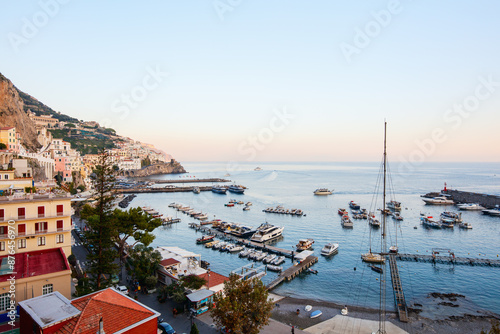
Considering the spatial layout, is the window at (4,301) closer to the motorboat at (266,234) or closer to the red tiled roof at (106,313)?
the red tiled roof at (106,313)

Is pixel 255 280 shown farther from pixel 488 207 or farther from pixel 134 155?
pixel 134 155

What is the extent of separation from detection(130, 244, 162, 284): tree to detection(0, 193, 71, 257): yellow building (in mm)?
4230

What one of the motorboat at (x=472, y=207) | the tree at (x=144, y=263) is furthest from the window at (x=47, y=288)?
the motorboat at (x=472, y=207)

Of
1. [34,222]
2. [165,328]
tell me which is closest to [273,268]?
[165,328]

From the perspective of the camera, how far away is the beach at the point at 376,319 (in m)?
16.7

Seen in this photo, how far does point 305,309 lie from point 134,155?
507 feet

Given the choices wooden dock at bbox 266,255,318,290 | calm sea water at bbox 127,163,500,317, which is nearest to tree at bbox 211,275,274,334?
wooden dock at bbox 266,255,318,290

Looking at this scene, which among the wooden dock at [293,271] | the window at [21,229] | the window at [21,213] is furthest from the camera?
the wooden dock at [293,271]

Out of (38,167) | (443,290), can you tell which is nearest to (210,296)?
(443,290)

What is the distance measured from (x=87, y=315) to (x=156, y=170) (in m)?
159

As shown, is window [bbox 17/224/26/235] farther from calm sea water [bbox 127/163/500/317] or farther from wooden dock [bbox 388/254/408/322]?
wooden dock [bbox 388/254/408/322]

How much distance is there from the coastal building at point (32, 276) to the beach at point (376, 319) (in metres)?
12.4

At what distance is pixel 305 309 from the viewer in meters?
18.7

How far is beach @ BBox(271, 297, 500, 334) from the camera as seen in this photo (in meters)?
16.7
